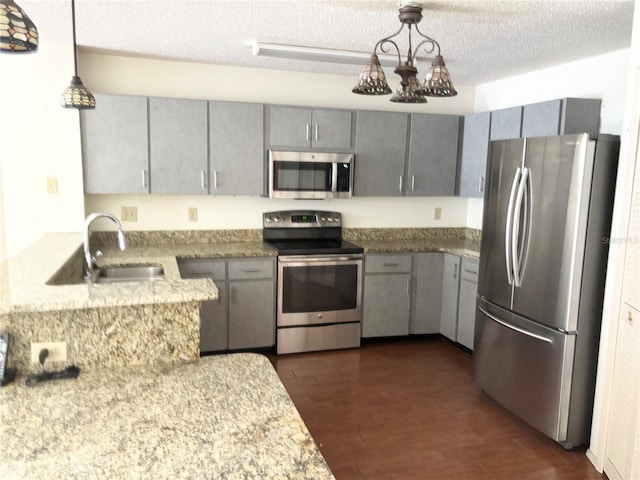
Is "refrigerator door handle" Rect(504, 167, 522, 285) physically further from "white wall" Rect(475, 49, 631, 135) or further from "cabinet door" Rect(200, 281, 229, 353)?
"cabinet door" Rect(200, 281, 229, 353)

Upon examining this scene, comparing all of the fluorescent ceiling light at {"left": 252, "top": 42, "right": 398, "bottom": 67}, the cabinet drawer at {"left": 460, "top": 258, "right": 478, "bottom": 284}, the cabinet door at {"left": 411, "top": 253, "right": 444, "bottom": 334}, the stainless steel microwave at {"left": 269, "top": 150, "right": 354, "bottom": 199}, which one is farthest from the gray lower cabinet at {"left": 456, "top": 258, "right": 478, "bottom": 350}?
the fluorescent ceiling light at {"left": 252, "top": 42, "right": 398, "bottom": 67}

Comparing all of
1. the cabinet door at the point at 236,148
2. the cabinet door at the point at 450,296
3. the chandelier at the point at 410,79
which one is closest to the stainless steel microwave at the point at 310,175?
the cabinet door at the point at 236,148

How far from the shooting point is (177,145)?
3.79 metres

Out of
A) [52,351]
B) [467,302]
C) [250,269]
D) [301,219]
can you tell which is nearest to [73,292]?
[52,351]

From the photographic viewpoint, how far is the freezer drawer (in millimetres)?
2713

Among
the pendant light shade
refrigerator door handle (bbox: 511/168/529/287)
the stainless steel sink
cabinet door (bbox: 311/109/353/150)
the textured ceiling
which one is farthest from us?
cabinet door (bbox: 311/109/353/150)

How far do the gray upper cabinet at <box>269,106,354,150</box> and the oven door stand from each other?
91 centimetres

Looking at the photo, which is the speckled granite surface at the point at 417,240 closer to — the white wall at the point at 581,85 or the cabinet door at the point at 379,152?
the cabinet door at the point at 379,152

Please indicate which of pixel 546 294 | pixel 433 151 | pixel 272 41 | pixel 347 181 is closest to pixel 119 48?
pixel 272 41

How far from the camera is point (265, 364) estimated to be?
170cm

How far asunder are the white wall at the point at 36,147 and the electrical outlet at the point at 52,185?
21mm

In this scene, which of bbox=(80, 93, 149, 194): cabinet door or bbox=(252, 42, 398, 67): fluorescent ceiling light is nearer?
bbox=(252, 42, 398, 67): fluorescent ceiling light

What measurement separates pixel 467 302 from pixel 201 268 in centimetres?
212

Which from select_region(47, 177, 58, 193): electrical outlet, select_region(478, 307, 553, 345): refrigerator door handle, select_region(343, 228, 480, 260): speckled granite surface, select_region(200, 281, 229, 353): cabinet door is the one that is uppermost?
select_region(47, 177, 58, 193): electrical outlet
